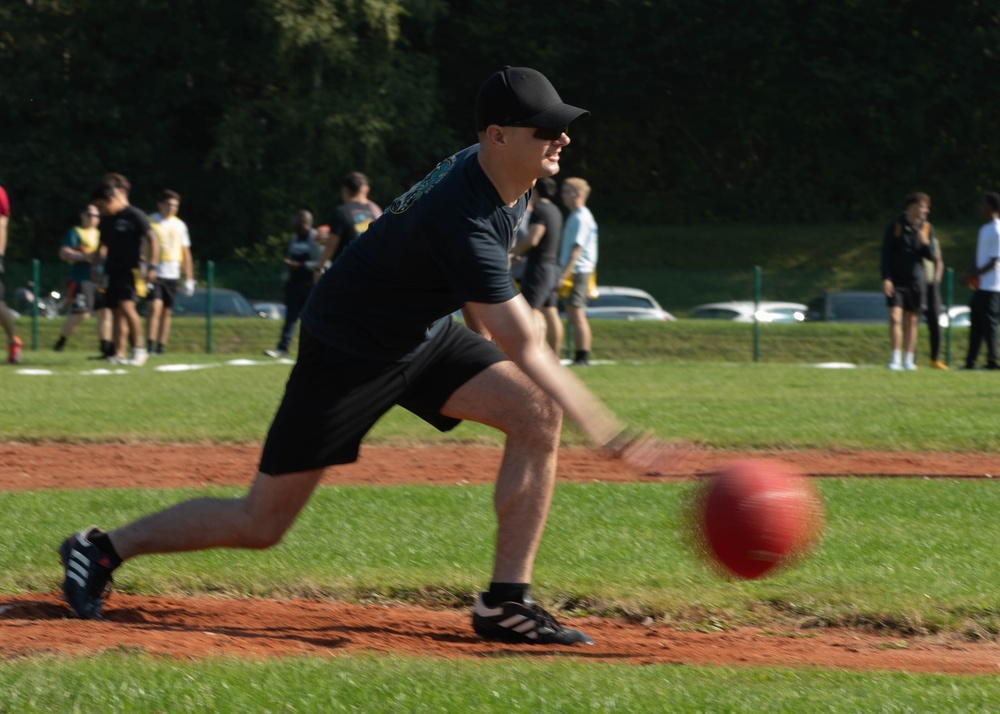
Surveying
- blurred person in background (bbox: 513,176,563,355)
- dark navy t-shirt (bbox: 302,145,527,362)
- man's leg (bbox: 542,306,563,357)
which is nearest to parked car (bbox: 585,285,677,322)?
man's leg (bbox: 542,306,563,357)

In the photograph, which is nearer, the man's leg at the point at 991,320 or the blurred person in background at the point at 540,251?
the blurred person in background at the point at 540,251

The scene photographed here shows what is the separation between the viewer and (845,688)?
446 centimetres

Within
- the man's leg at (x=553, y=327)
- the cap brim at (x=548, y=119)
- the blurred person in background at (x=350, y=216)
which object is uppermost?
the blurred person in background at (x=350, y=216)

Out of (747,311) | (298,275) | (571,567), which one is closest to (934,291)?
(298,275)

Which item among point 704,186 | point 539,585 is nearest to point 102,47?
point 704,186

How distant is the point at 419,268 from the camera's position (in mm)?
4992

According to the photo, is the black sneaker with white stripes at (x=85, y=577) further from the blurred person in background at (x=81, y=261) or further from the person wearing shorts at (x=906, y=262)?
the blurred person in background at (x=81, y=261)

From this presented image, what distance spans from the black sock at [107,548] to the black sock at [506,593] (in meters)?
1.42

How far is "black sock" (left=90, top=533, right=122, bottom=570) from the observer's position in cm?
558

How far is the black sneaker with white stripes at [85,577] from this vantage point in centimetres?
552

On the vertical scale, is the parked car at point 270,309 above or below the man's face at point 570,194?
below

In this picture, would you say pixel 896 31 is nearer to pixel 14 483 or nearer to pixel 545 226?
pixel 545 226

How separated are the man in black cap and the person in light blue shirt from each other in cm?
1207

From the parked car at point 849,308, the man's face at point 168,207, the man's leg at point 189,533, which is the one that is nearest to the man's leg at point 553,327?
the man's face at point 168,207
